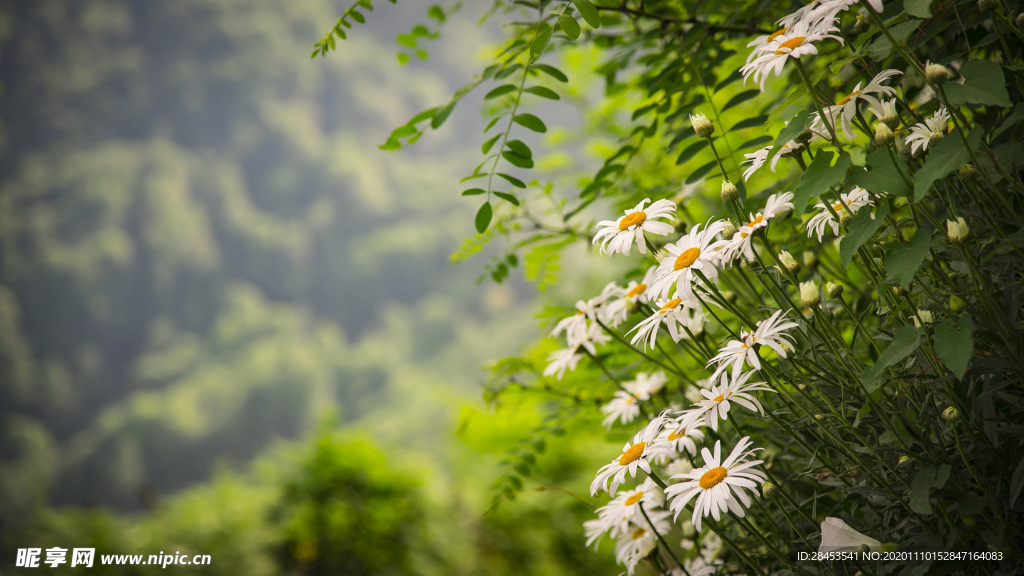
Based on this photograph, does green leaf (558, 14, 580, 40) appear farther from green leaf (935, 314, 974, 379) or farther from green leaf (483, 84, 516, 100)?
green leaf (935, 314, 974, 379)

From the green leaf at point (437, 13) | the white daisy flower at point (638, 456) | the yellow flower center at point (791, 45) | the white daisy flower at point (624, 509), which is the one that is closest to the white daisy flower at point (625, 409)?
the white daisy flower at point (624, 509)

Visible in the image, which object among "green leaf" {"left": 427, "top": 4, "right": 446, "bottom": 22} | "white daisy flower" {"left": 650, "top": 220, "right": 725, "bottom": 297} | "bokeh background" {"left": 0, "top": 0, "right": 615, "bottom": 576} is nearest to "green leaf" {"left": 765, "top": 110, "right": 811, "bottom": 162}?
"white daisy flower" {"left": 650, "top": 220, "right": 725, "bottom": 297}

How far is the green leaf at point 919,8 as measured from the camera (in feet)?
1.39

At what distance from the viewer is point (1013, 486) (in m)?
0.47

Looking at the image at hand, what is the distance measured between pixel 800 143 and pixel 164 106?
992cm

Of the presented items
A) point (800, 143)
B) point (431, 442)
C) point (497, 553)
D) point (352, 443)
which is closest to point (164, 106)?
point (431, 442)

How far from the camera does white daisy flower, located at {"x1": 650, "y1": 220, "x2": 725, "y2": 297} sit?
0.54 m

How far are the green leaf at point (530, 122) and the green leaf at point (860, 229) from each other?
18.3 inches

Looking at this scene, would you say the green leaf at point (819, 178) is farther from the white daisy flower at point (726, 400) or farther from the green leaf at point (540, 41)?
the green leaf at point (540, 41)

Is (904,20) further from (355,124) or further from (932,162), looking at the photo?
(355,124)

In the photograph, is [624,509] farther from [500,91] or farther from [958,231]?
[500,91]

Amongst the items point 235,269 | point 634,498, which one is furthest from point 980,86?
point 235,269

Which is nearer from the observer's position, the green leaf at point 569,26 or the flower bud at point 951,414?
the flower bud at point 951,414

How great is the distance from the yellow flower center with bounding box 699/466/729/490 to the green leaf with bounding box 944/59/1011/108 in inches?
16.3
